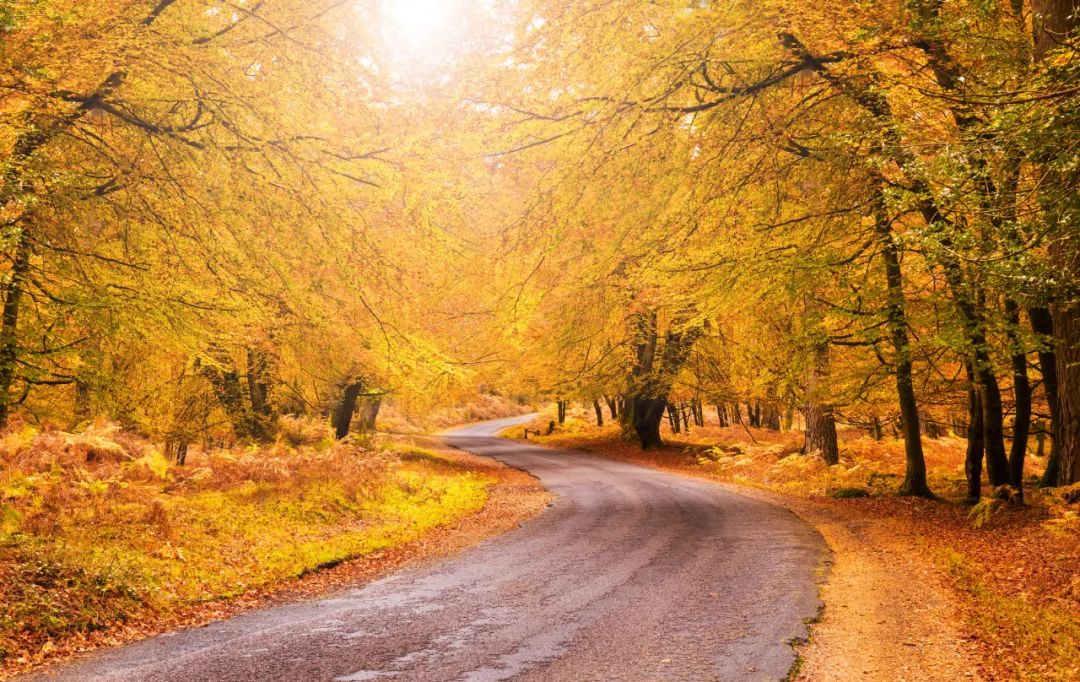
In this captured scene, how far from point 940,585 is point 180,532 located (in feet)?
30.8

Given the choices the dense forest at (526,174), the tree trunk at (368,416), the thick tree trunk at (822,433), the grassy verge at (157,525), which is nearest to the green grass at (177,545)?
the grassy verge at (157,525)

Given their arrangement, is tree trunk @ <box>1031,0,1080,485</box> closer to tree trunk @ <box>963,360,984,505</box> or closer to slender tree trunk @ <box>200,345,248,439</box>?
tree trunk @ <box>963,360,984,505</box>

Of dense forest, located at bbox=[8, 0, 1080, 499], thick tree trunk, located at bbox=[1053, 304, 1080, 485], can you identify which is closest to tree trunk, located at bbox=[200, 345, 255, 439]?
dense forest, located at bbox=[8, 0, 1080, 499]

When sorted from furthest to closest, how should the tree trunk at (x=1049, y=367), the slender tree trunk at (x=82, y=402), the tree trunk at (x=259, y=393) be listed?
the tree trunk at (x=259, y=393), the slender tree trunk at (x=82, y=402), the tree trunk at (x=1049, y=367)

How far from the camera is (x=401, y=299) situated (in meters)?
10.4

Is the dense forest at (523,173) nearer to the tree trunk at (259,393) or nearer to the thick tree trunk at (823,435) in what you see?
the tree trunk at (259,393)

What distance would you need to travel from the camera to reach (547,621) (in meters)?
6.85

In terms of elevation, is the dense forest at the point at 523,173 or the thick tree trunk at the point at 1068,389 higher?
the dense forest at the point at 523,173

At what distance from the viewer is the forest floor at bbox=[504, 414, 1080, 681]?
18.9 feet

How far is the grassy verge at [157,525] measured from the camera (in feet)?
22.2

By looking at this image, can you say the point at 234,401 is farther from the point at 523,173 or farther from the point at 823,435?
the point at 823,435

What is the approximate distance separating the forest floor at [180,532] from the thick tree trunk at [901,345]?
7.48m

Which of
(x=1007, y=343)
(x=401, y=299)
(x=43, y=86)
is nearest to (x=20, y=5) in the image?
(x=43, y=86)

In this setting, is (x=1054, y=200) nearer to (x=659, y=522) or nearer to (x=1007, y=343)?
(x=1007, y=343)
